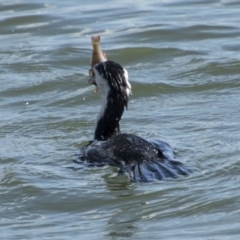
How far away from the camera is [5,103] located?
1159cm

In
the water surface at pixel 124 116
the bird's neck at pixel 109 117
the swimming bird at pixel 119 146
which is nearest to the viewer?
the water surface at pixel 124 116

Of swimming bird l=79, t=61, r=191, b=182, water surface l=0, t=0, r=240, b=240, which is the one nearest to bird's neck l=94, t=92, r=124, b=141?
swimming bird l=79, t=61, r=191, b=182

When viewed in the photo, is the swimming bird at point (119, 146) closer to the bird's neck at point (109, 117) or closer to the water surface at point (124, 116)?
the bird's neck at point (109, 117)

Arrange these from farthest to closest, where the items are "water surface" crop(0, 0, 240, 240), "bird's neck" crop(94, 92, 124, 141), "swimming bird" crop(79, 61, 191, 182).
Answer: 1. "bird's neck" crop(94, 92, 124, 141)
2. "swimming bird" crop(79, 61, 191, 182)
3. "water surface" crop(0, 0, 240, 240)

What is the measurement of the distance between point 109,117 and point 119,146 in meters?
0.66

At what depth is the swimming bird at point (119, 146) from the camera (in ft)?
28.7

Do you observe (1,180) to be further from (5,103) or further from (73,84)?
(73,84)

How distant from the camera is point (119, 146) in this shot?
29.6 feet

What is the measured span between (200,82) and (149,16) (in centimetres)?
380

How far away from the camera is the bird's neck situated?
9.52m

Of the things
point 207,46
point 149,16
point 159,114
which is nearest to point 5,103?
point 159,114

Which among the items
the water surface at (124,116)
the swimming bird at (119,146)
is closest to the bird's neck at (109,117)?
the swimming bird at (119,146)

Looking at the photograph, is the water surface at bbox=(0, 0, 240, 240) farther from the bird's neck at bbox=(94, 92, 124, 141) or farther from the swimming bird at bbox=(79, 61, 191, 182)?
the bird's neck at bbox=(94, 92, 124, 141)

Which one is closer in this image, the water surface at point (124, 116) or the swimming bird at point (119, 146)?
the water surface at point (124, 116)
